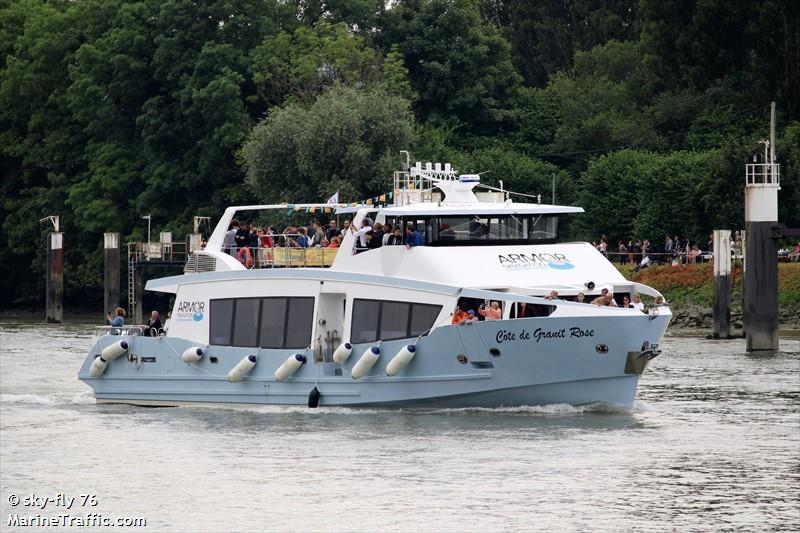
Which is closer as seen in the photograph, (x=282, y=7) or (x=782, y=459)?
(x=782, y=459)

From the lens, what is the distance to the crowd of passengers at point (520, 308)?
39656 millimetres

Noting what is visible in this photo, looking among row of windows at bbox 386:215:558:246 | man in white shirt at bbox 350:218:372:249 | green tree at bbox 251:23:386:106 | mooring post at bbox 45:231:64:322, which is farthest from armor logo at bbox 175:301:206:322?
mooring post at bbox 45:231:64:322

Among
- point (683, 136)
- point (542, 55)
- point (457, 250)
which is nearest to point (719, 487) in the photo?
point (457, 250)

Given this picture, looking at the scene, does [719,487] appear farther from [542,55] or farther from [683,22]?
[542,55]

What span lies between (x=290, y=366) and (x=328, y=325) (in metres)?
1.32

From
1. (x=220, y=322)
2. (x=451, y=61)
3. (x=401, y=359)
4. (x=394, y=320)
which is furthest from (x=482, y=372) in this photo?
(x=451, y=61)

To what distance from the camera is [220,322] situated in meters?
43.4

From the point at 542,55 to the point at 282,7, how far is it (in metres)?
34.4

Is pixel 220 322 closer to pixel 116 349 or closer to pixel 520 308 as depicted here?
pixel 116 349

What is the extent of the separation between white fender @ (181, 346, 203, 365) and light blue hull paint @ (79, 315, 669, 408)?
784 millimetres

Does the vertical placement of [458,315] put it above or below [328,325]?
above

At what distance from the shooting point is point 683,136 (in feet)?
303

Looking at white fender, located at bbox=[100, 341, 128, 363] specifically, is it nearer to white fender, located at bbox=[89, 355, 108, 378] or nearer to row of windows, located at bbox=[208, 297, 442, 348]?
white fender, located at bbox=[89, 355, 108, 378]

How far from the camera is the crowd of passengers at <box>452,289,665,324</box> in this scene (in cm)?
3966
